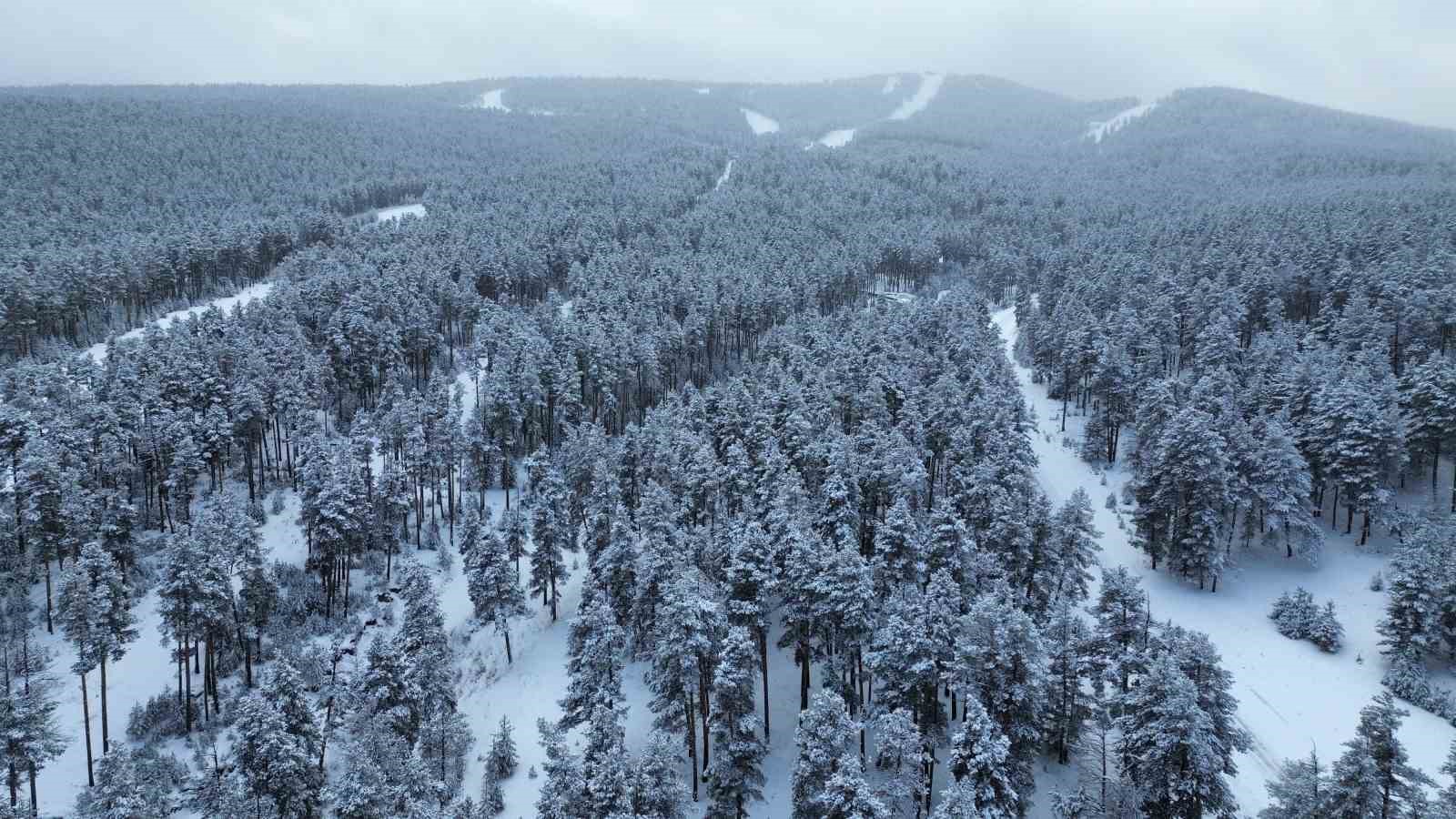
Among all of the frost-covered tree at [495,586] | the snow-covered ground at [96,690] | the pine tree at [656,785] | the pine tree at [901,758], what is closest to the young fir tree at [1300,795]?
the pine tree at [901,758]

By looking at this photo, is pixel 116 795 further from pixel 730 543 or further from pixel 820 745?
pixel 730 543

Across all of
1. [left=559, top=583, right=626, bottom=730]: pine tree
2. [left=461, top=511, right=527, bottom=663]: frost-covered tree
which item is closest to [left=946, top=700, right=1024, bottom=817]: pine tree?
[left=559, top=583, right=626, bottom=730]: pine tree

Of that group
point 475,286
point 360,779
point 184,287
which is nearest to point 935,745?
point 360,779

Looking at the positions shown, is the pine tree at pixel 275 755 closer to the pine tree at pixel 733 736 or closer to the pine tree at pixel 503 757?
the pine tree at pixel 503 757

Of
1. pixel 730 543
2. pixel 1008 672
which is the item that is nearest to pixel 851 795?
pixel 1008 672

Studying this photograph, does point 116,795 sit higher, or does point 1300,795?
point 1300,795

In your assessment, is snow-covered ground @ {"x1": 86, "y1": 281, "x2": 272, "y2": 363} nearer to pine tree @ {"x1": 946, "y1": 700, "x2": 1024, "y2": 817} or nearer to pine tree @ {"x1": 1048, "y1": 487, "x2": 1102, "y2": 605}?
pine tree @ {"x1": 946, "y1": 700, "x2": 1024, "y2": 817}
